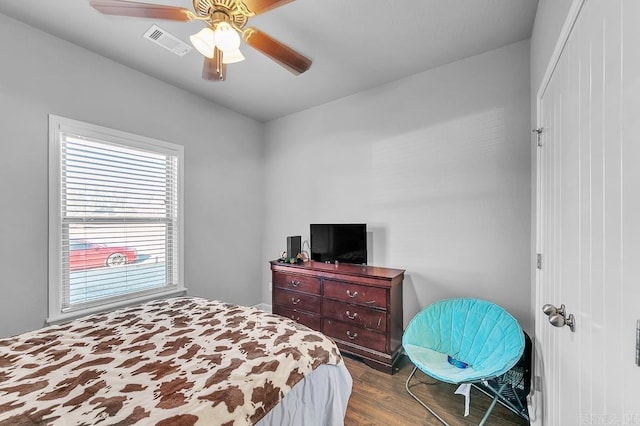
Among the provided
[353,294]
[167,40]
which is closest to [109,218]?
[167,40]

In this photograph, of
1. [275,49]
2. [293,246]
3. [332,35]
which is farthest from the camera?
[293,246]

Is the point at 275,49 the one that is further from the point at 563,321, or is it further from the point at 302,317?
the point at 302,317

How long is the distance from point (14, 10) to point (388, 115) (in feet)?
10.0

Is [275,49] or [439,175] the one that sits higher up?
[275,49]

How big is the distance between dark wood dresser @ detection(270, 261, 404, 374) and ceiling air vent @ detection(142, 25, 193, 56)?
2.24m

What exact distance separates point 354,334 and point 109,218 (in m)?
2.50

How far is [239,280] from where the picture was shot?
356cm

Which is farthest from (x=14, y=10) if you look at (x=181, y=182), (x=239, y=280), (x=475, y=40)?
(x=475, y=40)

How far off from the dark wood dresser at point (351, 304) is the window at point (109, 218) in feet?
4.25

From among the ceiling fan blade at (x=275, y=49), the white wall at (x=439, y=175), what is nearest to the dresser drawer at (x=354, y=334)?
the white wall at (x=439, y=175)

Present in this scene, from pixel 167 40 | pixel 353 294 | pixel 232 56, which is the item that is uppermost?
pixel 167 40

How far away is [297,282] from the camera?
2928 mm

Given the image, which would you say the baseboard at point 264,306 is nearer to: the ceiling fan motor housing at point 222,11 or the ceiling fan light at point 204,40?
the ceiling fan light at point 204,40

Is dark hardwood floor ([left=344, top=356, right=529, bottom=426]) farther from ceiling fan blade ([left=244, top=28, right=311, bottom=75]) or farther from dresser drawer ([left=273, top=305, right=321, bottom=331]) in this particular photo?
ceiling fan blade ([left=244, top=28, right=311, bottom=75])
